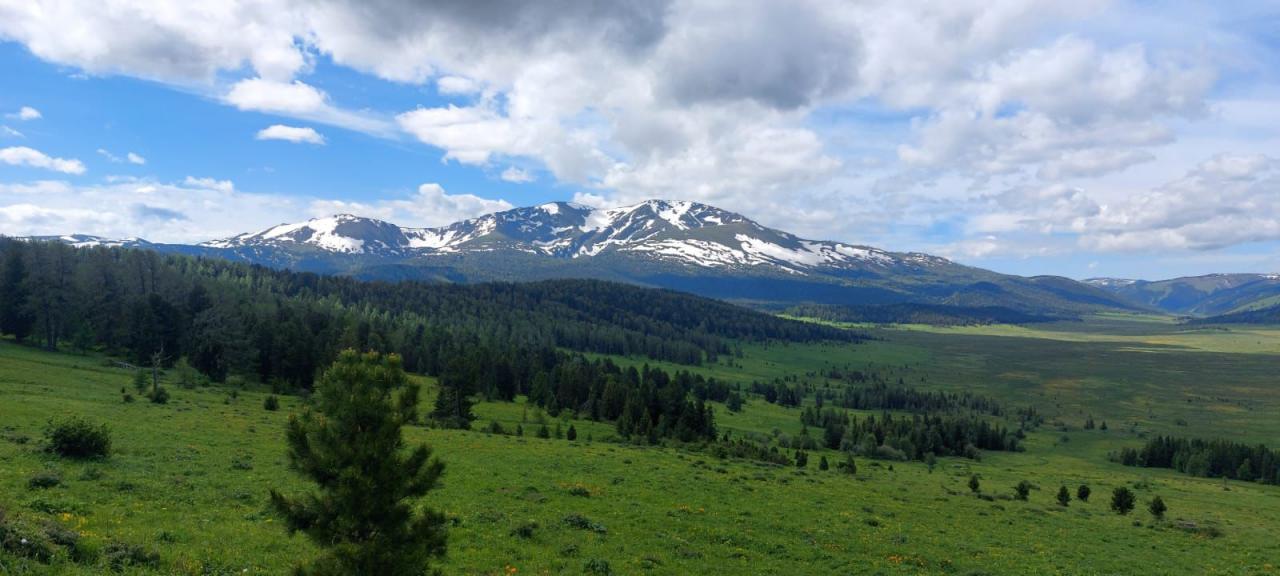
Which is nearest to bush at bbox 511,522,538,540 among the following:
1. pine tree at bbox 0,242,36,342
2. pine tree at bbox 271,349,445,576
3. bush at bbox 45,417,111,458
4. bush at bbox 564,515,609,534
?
bush at bbox 564,515,609,534

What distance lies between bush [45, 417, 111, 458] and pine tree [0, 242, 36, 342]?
88464mm

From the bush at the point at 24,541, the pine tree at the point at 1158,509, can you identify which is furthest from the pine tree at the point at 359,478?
the pine tree at the point at 1158,509

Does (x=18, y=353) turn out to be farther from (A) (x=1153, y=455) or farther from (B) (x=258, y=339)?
(A) (x=1153, y=455)

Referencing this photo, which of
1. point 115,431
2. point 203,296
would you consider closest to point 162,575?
point 115,431

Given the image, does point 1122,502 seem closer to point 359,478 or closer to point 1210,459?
point 359,478

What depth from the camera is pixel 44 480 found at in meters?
26.0

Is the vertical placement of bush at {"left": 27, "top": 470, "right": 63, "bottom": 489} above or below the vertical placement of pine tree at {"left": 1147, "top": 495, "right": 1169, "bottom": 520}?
above

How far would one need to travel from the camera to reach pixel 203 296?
372 feet

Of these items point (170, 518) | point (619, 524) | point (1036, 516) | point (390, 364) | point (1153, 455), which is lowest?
point (1153, 455)

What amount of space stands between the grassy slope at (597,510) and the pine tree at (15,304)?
3751 centimetres

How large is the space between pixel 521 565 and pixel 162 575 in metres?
11.7

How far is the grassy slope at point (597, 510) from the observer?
24.3 metres

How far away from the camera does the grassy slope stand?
2428cm

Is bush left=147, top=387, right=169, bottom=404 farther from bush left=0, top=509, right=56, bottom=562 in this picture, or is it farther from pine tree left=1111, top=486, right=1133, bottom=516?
pine tree left=1111, top=486, right=1133, bottom=516
